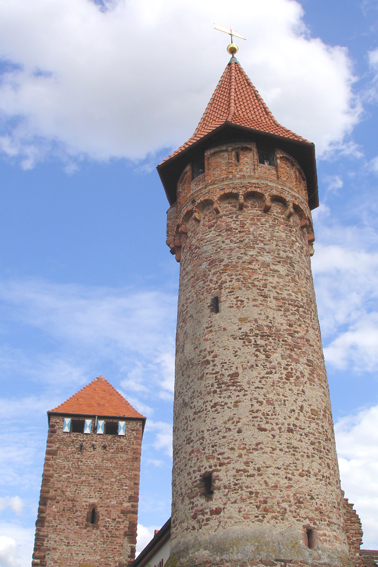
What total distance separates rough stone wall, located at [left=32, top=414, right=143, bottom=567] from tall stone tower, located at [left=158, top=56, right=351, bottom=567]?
1110 centimetres

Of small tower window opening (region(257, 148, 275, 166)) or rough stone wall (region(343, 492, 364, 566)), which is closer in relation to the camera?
rough stone wall (region(343, 492, 364, 566))

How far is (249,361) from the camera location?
9.66 m

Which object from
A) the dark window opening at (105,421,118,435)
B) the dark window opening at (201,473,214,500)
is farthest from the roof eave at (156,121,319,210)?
the dark window opening at (105,421,118,435)

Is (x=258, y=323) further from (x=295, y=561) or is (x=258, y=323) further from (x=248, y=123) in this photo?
(x=248, y=123)

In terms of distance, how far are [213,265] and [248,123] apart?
12.4 feet

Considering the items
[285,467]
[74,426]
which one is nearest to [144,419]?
[74,426]

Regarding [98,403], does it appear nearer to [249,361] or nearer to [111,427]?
[111,427]

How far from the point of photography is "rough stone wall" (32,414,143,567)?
61.5 ft

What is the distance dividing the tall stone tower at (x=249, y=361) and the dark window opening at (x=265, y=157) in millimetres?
31

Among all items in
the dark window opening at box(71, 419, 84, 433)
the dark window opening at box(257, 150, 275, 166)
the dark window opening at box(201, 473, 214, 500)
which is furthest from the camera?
the dark window opening at box(71, 419, 84, 433)

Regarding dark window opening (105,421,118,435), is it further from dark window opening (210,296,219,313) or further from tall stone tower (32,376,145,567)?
dark window opening (210,296,219,313)

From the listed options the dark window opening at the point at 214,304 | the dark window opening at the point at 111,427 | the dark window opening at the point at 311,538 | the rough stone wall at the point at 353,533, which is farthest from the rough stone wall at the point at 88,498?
the dark window opening at the point at 311,538

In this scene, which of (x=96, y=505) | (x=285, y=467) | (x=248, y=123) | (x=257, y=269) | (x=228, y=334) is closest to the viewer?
(x=285, y=467)

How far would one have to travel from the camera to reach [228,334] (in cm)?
1006
